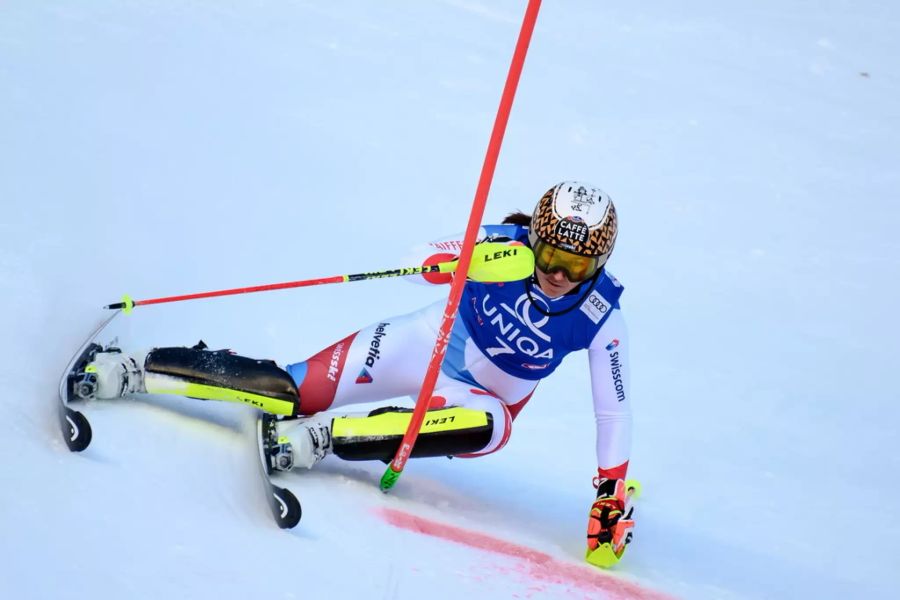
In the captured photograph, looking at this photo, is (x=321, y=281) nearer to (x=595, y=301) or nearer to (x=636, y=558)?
(x=595, y=301)

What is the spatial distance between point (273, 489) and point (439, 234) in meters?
2.91

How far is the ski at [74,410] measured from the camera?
4.26m

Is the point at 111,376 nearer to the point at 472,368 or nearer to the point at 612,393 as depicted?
the point at 472,368

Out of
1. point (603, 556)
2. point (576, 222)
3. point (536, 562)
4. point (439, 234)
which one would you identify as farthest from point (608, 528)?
point (439, 234)

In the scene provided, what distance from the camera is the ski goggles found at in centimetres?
486

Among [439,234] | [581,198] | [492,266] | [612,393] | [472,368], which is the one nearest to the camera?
[492,266]

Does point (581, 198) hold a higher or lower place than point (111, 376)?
higher

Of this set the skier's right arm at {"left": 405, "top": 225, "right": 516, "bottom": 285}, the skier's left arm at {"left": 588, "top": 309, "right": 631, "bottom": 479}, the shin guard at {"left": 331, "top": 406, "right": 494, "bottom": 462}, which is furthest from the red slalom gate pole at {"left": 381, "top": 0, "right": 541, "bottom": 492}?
the skier's left arm at {"left": 588, "top": 309, "right": 631, "bottom": 479}

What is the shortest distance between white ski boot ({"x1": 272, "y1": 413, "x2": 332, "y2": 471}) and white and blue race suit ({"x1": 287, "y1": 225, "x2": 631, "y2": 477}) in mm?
224

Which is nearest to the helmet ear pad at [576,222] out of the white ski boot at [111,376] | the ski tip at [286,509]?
the ski tip at [286,509]

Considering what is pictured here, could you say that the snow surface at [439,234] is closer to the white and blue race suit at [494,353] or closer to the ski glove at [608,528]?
the ski glove at [608,528]

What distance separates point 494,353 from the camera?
17.2 feet

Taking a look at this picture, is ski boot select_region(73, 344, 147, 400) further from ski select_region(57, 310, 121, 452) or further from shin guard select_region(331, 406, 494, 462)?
shin guard select_region(331, 406, 494, 462)

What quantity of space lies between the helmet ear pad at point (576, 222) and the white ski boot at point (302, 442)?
0.93 m
